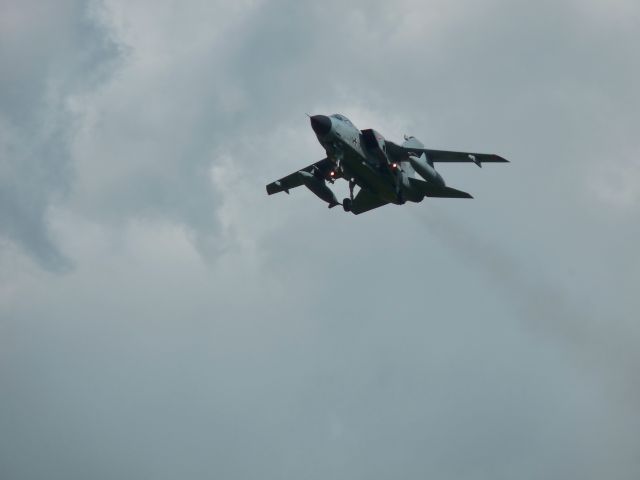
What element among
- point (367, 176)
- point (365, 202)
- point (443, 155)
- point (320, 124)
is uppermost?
point (443, 155)

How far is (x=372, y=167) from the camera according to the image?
160ft

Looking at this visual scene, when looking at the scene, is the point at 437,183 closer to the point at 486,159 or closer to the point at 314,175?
the point at 486,159

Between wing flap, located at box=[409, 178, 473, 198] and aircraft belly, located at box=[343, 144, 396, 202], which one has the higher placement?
wing flap, located at box=[409, 178, 473, 198]

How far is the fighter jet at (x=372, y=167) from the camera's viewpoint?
155 feet

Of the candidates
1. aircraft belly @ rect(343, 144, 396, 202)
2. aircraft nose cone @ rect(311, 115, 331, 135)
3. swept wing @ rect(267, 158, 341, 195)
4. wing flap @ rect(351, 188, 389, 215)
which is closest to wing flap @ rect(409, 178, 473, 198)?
aircraft belly @ rect(343, 144, 396, 202)

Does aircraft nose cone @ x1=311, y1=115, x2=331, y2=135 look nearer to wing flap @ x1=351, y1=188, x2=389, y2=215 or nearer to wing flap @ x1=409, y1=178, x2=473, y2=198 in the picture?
wing flap @ x1=351, y1=188, x2=389, y2=215

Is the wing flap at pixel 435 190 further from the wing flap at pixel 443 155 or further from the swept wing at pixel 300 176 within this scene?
the swept wing at pixel 300 176

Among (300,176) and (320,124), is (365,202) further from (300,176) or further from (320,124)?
(320,124)

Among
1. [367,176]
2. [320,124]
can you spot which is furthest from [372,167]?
[320,124]

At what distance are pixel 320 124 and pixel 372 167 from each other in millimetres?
→ 4218

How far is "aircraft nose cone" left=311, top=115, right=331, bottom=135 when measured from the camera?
46312 millimetres

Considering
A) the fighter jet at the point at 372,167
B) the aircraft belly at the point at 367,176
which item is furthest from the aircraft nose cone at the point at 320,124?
the aircraft belly at the point at 367,176

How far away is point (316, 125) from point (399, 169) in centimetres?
610

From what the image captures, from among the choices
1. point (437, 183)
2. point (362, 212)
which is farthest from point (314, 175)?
point (437, 183)
